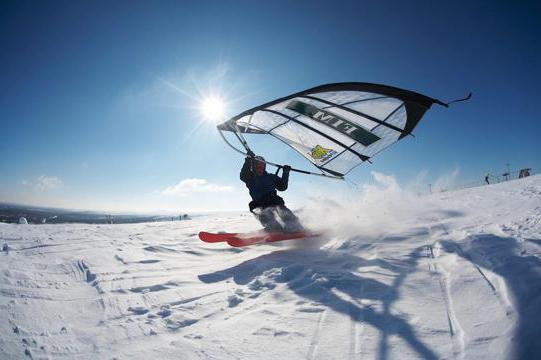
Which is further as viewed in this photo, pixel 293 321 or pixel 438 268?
pixel 438 268

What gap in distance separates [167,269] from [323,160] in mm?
6727

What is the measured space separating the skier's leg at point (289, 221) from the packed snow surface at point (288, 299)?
1.99 meters

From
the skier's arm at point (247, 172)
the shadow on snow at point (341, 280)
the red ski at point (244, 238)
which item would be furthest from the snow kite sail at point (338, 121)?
the red ski at point (244, 238)

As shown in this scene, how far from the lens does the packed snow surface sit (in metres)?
2.40

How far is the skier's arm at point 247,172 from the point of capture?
8.85 meters

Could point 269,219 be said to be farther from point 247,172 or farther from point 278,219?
point 247,172

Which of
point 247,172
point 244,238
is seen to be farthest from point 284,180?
point 244,238

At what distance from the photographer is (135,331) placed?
8.98ft

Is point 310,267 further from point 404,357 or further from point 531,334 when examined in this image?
point 531,334

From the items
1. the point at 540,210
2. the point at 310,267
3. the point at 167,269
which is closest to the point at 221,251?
the point at 167,269

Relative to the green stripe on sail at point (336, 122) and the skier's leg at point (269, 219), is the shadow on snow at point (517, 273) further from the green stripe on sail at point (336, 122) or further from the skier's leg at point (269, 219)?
the skier's leg at point (269, 219)

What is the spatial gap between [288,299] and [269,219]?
508 centimetres

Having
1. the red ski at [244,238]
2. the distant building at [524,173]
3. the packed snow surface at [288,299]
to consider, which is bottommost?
the packed snow surface at [288,299]

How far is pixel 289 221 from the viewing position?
8531 mm
